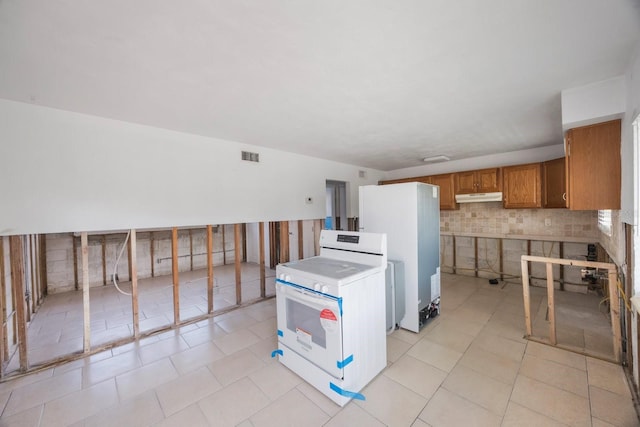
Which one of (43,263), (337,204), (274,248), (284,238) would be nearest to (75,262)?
(43,263)

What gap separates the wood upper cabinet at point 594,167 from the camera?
200 centimetres

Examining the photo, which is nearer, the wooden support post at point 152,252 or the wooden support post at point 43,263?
the wooden support post at point 43,263

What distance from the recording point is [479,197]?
183 inches

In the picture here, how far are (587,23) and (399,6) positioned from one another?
112 centimetres

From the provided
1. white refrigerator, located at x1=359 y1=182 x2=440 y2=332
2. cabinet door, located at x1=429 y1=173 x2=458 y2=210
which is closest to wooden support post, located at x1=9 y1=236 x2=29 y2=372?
white refrigerator, located at x1=359 y1=182 x2=440 y2=332

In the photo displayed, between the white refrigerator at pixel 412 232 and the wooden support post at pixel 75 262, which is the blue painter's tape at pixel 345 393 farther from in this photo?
the wooden support post at pixel 75 262

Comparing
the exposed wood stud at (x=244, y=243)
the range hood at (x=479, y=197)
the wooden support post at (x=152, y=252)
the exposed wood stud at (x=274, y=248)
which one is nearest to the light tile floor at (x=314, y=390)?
the range hood at (x=479, y=197)

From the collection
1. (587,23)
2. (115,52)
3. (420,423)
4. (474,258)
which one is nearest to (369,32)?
(587,23)

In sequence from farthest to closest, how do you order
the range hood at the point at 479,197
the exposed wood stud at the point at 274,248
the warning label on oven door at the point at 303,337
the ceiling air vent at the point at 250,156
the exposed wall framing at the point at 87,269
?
the exposed wood stud at the point at 274,248 → the range hood at the point at 479,197 → the ceiling air vent at the point at 250,156 → the exposed wall framing at the point at 87,269 → the warning label on oven door at the point at 303,337

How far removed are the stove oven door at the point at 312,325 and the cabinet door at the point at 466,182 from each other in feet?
14.1

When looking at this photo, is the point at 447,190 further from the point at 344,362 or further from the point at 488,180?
the point at 344,362

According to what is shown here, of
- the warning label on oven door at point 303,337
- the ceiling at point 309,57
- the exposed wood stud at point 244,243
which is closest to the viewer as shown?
the ceiling at point 309,57

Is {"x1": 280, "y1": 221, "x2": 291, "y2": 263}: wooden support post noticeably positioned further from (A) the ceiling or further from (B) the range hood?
(B) the range hood

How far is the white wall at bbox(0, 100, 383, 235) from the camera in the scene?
2.25 metres
